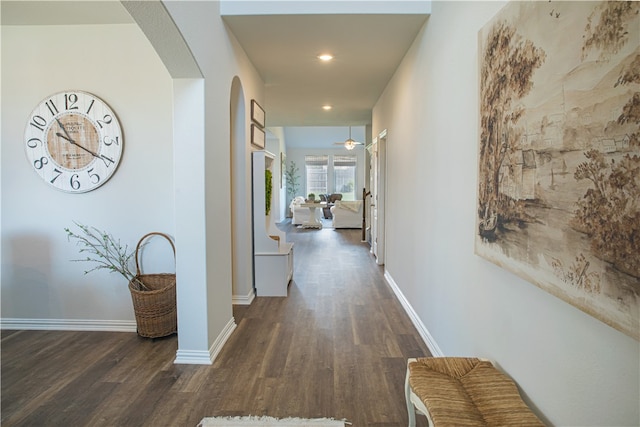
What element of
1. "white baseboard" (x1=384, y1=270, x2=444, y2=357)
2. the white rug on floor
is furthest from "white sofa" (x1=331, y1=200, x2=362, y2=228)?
the white rug on floor

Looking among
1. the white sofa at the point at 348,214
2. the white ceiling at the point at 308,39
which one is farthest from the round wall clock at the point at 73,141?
the white sofa at the point at 348,214

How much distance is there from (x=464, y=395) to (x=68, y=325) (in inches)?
126

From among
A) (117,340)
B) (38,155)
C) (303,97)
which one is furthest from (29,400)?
(303,97)

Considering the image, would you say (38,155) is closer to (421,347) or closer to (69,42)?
(69,42)

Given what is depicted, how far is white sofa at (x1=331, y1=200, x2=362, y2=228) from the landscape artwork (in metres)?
8.44

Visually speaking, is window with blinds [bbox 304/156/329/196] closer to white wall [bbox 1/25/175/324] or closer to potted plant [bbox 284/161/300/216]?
potted plant [bbox 284/161/300/216]

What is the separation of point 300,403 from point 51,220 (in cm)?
256

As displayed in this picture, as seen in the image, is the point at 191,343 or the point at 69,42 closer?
the point at 191,343

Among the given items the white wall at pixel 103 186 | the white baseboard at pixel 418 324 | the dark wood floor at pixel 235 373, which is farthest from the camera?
the white wall at pixel 103 186

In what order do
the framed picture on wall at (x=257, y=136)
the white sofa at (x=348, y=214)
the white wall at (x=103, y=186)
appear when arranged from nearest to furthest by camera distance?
the white wall at (x=103, y=186)
the framed picture on wall at (x=257, y=136)
the white sofa at (x=348, y=214)

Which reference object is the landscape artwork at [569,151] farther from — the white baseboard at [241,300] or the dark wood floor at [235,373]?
the white baseboard at [241,300]

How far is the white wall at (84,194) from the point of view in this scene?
121 inches

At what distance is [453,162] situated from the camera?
7.72 ft

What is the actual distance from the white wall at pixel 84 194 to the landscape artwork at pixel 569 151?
2.49 metres
